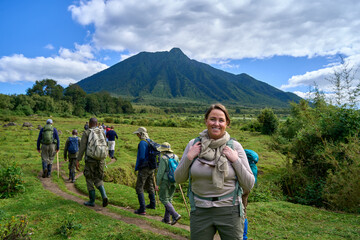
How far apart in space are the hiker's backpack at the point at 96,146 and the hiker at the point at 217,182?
462cm

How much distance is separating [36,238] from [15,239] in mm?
775

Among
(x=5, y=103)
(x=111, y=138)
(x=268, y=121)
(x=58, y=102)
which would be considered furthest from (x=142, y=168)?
A: (x=58, y=102)

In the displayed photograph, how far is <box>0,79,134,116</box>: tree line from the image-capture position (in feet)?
221

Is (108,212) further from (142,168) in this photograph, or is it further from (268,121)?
(268,121)

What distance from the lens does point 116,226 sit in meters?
6.11

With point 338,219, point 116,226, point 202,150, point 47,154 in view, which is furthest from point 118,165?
point 202,150

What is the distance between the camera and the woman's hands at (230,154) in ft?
10.0

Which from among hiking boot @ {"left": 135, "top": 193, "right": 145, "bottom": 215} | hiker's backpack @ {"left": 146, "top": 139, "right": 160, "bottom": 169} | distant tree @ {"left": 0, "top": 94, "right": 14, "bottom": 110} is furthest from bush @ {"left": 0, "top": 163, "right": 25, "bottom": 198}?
distant tree @ {"left": 0, "top": 94, "right": 14, "bottom": 110}

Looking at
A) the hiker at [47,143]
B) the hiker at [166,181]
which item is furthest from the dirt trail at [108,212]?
the hiker at [47,143]

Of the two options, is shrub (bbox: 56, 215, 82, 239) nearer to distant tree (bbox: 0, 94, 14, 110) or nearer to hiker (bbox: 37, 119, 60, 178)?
hiker (bbox: 37, 119, 60, 178)

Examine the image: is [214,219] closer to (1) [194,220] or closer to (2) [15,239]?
(1) [194,220]

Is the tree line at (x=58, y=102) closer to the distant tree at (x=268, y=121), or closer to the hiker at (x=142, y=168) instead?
the distant tree at (x=268, y=121)

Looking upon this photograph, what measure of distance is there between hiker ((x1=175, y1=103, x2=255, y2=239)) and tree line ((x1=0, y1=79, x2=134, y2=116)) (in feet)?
244

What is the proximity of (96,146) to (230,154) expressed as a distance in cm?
522
